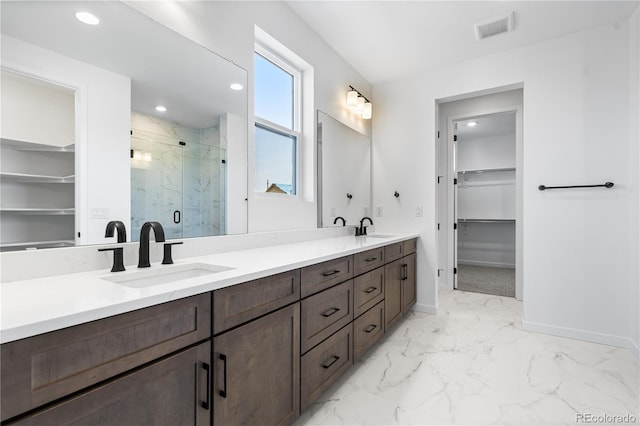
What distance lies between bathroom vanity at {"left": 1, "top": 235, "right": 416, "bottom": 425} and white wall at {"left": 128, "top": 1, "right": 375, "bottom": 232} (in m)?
0.63

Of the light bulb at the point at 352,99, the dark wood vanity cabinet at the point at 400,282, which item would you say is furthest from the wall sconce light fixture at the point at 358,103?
the dark wood vanity cabinet at the point at 400,282

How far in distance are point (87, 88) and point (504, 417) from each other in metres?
2.45

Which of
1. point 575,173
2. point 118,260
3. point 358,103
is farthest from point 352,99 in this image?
point 118,260

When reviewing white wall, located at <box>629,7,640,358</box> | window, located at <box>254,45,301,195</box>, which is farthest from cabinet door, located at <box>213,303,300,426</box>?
white wall, located at <box>629,7,640,358</box>

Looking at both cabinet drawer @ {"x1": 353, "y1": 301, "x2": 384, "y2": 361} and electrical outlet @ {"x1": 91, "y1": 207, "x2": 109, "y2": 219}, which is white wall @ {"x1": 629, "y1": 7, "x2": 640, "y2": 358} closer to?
cabinet drawer @ {"x1": 353, "y1": 301, "x2": 384, "y2": 361}

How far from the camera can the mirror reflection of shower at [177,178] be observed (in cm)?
143

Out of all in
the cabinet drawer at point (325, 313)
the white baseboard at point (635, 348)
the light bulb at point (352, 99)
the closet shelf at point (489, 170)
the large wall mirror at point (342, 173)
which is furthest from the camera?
the closet shelf at point (489, 170)

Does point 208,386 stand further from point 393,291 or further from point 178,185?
point 393,291

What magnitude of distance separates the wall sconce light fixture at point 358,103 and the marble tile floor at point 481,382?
2.17 meters

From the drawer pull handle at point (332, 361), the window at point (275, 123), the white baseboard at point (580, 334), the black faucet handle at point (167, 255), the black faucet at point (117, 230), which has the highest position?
the window at point (275, 123)

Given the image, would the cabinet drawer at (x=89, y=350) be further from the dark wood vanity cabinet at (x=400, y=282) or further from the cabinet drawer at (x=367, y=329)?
the dark wood vanity cabinet at (x=400, y=282)

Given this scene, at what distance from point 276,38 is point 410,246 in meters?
2.18

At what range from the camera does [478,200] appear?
19.3ft

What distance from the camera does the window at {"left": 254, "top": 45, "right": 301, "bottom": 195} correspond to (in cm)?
226
